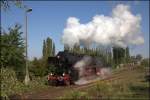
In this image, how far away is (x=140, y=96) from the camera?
54.2 feet

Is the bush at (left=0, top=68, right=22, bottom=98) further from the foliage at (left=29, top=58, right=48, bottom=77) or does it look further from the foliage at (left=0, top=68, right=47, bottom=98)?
the foliage at (left=29, top=58, right=48, bottom=77)

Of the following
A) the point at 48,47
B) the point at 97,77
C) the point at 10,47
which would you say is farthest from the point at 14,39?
the point at 48,47

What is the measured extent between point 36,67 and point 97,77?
6.29 m

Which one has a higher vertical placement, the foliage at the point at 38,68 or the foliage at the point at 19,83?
the foliage at the point at 38,68

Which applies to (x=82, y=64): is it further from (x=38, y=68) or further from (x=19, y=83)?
(x=38, y=68)

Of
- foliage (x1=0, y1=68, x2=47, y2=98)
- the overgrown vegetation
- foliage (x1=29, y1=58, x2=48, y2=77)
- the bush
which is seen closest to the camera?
the bush

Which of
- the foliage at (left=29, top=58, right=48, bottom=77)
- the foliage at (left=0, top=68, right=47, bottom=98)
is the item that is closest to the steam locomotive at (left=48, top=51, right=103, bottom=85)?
the foliage at (left=0, top=68, right=47, bottom=98)

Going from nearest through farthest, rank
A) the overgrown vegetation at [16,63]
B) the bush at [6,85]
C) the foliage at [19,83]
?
the bush at [6,85] → the foliage at [19,83] → the overgrown vegetation at [16,63]

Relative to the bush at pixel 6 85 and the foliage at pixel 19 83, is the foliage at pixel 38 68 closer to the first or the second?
the foliage at pixel 19 83

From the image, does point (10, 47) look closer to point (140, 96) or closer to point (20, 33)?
point (20, 33)

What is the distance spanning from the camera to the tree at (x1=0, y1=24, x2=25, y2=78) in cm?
2997

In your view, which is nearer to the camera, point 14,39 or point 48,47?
point 14,39

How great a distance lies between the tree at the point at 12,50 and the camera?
30.0 meters

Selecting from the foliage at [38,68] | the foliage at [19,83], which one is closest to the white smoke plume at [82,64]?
the foliage at [19,83]
